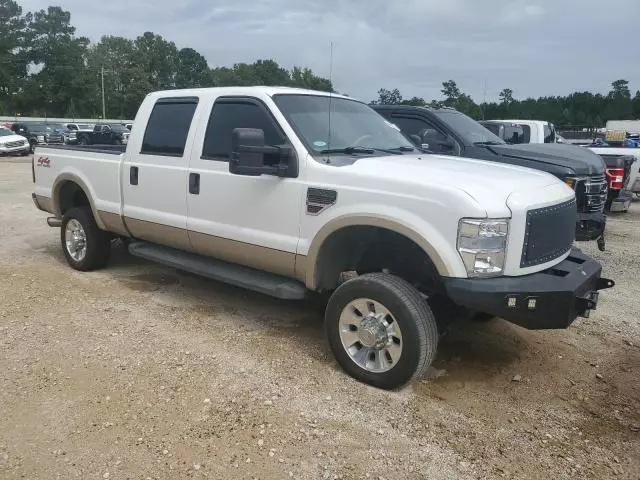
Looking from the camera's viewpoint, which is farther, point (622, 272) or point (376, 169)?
point (622, 272)

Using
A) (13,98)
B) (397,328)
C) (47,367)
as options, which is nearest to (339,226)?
(397,328)

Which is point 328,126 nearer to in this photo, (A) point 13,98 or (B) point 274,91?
(B) point 274,91

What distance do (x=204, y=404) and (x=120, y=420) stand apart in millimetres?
501

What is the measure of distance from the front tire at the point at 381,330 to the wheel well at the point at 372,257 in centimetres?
27

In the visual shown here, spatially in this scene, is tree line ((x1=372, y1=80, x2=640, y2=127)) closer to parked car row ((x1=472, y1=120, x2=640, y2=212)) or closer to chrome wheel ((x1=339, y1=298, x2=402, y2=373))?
parked car row ((x1=472, y1=120, x2=640, y2=212))

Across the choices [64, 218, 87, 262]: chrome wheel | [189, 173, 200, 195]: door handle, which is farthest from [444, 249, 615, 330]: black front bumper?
[64, 218, 87, 262]: chrome wheel

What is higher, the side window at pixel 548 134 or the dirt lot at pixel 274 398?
the side window at pixel 548 134

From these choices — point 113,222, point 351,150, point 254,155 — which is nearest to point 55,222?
point 113,222

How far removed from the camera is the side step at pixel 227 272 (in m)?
4.39

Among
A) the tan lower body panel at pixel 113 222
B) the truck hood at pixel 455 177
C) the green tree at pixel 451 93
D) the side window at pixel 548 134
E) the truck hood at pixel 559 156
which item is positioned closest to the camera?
the truck hood at pixel 455 177

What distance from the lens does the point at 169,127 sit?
17.6 feet

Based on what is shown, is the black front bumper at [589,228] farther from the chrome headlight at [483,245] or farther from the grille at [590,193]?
the chrome headlight at [483,245]

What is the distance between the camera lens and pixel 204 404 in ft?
11.9

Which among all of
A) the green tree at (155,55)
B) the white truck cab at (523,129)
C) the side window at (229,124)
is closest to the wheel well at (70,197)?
the side window at (229,124)
